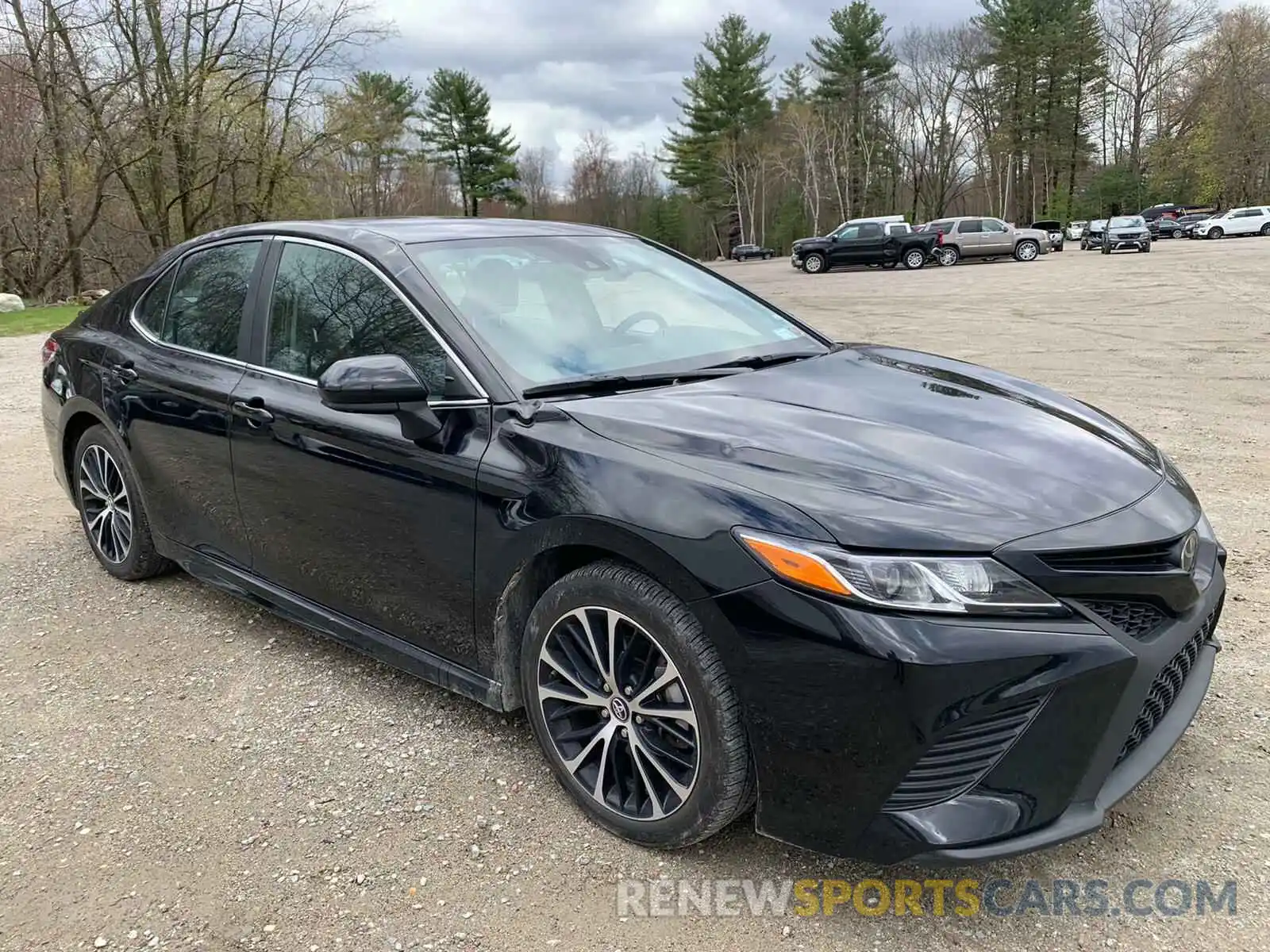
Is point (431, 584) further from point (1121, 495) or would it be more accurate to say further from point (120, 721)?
point (1121, 495)

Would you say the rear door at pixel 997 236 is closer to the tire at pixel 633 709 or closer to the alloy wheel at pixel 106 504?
the alloy wheel at pixel 106 504

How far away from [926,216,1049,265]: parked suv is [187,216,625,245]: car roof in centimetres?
3304

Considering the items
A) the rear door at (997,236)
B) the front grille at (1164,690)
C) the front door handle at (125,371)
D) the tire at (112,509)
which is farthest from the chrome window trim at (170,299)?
the rear door at (997,236)

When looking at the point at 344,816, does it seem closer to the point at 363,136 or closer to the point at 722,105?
the point at 363,136

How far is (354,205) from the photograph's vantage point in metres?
34.0

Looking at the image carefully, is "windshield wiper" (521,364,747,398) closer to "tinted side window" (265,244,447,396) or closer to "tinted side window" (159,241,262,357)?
"tinted side window" (265,244,447,396)

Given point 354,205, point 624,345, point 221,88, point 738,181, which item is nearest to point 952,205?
point 738,181

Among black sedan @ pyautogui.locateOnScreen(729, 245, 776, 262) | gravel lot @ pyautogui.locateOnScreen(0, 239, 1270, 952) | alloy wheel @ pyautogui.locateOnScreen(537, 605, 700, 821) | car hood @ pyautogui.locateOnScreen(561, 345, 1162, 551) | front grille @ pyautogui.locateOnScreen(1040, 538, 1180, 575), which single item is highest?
black sedan @ pyautogui.locateOnScreen(729, 245, 776, 262)

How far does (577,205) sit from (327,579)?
262 ft

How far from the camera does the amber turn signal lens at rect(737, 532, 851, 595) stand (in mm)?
1936

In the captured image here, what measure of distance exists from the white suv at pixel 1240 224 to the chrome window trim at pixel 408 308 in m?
53.6

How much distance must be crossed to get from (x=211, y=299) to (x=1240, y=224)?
2120 inches

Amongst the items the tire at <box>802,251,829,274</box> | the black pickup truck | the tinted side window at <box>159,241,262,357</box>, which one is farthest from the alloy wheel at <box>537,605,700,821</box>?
the tire at <box>802,251,829,274</box>

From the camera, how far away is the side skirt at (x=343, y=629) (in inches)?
107
